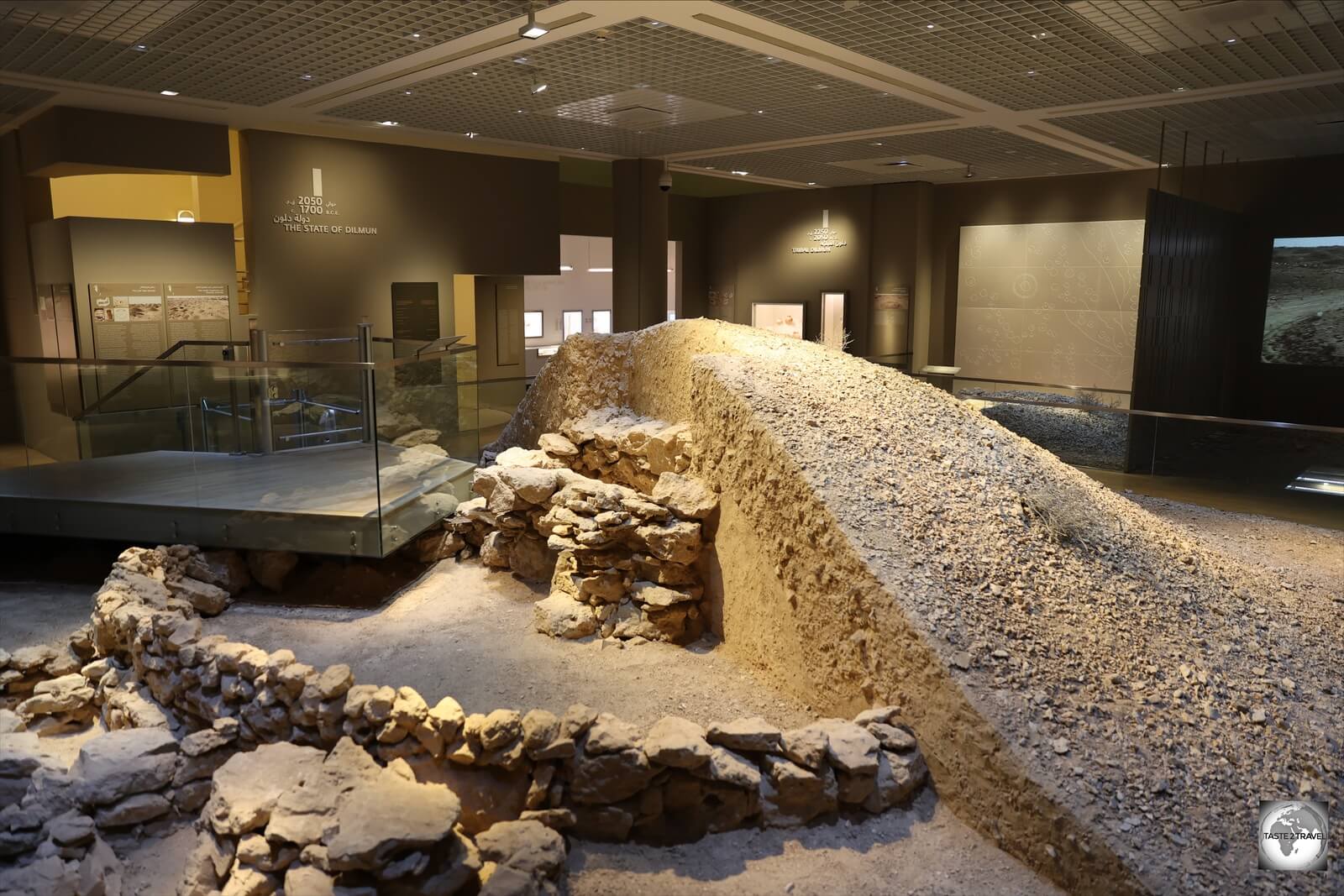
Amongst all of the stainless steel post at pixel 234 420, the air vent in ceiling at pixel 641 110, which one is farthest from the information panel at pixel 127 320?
the air vent in ceiling at pixel 641 110

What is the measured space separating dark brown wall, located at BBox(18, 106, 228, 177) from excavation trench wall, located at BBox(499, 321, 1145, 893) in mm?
5557

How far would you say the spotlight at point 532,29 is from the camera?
21.0ft

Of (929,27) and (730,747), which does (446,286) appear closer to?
(929,27)

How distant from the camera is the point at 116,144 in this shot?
9781 millimetres

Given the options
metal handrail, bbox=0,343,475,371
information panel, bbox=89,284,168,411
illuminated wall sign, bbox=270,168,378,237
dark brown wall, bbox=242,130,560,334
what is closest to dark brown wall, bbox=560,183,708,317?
dark brown wall, bbox=242,130,560,334

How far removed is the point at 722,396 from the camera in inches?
282

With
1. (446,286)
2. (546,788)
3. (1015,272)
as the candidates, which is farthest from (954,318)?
(546,788)

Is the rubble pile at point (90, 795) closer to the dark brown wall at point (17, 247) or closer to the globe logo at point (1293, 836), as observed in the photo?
the globe logo at point (1293, 836)

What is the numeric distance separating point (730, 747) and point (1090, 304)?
39.7ft

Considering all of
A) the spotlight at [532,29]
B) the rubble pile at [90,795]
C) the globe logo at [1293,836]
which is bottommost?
the rubble pile at [90,795]

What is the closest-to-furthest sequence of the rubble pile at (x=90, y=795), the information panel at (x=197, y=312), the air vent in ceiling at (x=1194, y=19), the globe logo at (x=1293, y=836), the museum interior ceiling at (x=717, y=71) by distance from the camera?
the globe logo at (x=1293, y=836), the rubble pile at (x=90, y=795), the air vent in ceiling at (x=1194, y=19), the museum interior ceiling at (x=717, y=71), the information panel at (x=197, y=312)

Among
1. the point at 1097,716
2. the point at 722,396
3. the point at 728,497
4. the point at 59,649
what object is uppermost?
the point at 722,396

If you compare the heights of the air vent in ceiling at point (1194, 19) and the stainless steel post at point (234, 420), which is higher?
the air vent in ceiling at point (1194, 19)

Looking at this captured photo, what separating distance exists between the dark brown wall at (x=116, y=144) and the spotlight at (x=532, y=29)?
5554 mm
